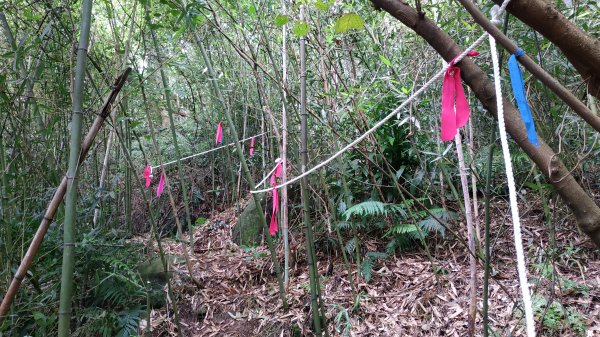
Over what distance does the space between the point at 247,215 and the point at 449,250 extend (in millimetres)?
1958

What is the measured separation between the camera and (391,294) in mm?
2584

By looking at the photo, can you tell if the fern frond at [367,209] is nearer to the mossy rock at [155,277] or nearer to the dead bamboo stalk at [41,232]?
the mossy rock at [155,277]

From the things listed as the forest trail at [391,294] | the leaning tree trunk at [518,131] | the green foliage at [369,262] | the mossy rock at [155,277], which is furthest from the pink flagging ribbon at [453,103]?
the mossy rock at [155,277]

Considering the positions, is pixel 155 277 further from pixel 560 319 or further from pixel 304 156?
pixel 560 319

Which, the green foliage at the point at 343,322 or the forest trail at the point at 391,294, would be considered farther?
the green foliage at the point at 343,322

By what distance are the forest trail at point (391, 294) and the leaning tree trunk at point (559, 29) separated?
4.61ft

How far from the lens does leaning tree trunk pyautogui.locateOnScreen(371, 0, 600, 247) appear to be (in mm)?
762

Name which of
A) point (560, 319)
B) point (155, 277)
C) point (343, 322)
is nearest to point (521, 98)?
point (560, 319)

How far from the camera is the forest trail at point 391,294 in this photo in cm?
218

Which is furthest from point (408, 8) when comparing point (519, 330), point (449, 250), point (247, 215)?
point (247, 215)

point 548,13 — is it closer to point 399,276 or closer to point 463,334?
point 463,334

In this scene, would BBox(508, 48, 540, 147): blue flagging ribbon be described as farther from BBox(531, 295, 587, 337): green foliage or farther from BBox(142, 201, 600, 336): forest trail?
BBox(531, 295, 587, 337): green foliage

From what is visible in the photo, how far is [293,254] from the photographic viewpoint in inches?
121

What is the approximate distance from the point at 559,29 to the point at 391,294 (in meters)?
2.10
